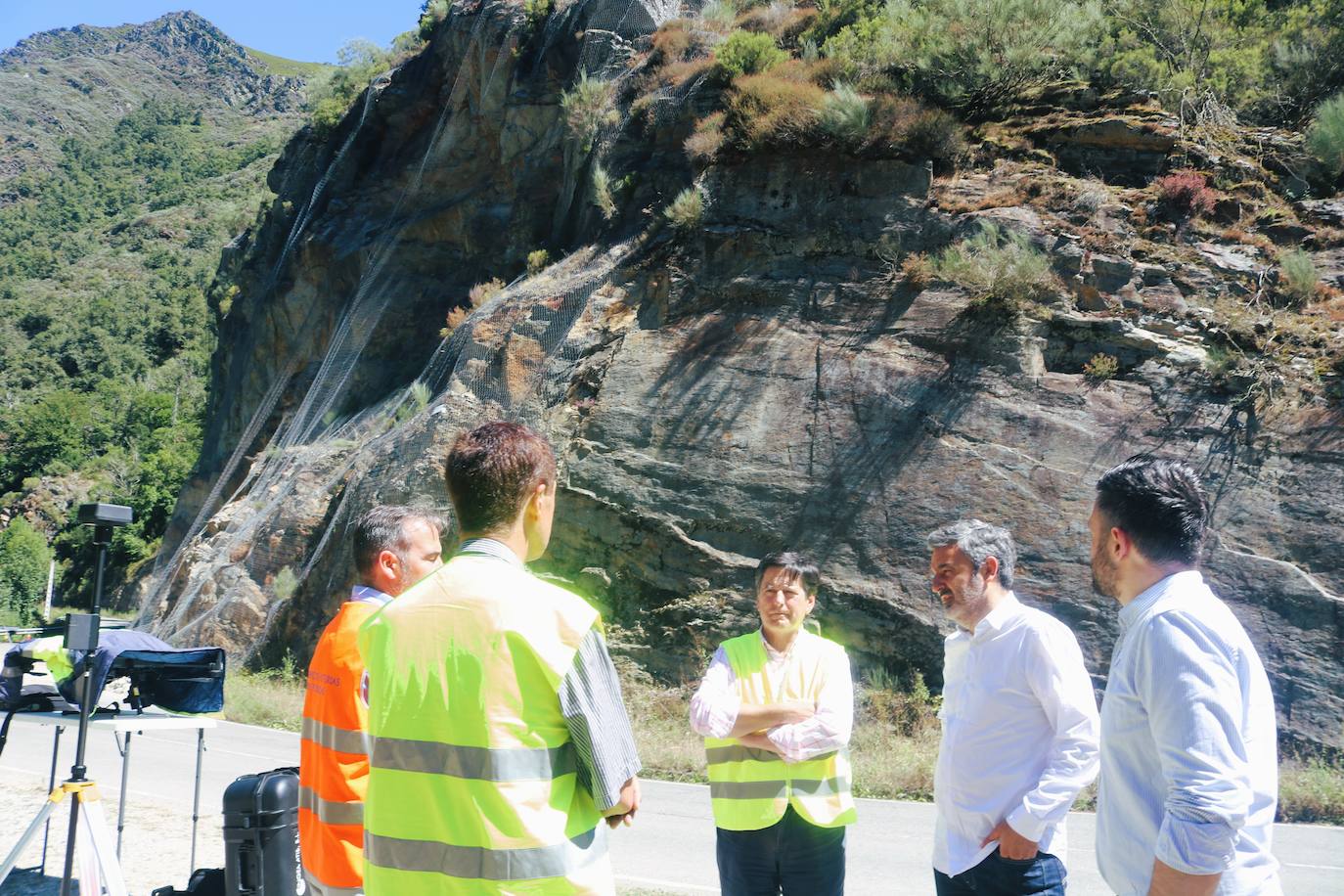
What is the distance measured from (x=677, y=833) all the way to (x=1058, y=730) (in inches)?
211

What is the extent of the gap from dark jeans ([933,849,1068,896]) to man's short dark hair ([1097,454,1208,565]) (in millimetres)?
1239

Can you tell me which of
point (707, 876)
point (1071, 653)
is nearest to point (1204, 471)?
point (707, 876)

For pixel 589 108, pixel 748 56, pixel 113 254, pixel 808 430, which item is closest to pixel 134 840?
pixel 808 430

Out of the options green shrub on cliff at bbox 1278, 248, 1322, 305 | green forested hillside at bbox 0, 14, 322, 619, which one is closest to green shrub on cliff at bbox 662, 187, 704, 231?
green shrub on cliff at bbox 1278, 248, 1322, 305

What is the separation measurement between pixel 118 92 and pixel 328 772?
561 feet

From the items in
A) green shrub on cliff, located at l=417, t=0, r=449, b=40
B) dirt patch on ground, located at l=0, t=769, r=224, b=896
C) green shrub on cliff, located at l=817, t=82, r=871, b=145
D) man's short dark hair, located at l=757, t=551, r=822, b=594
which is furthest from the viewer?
green shrub on cliff, located at l=417, t=0, r=449, b=40

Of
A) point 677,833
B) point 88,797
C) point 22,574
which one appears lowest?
point 22,574

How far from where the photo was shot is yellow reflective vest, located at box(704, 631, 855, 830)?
3.75 meters

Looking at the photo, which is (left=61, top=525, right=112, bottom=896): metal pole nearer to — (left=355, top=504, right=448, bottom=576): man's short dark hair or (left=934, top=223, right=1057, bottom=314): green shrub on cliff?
(left=355, top=504, right=448, bottom=576): man's short dark hair

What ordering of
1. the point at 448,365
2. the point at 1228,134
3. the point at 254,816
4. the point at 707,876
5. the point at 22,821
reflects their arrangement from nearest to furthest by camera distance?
1. the point at 254,816
2. the point at 707,876
3. the point at 22,821
4. the point at 1228,134
5. the point at 448,365

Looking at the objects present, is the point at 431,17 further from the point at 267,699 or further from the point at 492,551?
the point at 492,551

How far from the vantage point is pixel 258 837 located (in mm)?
4488

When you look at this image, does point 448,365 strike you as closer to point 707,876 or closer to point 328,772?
point 707,876

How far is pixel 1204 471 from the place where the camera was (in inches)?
454
